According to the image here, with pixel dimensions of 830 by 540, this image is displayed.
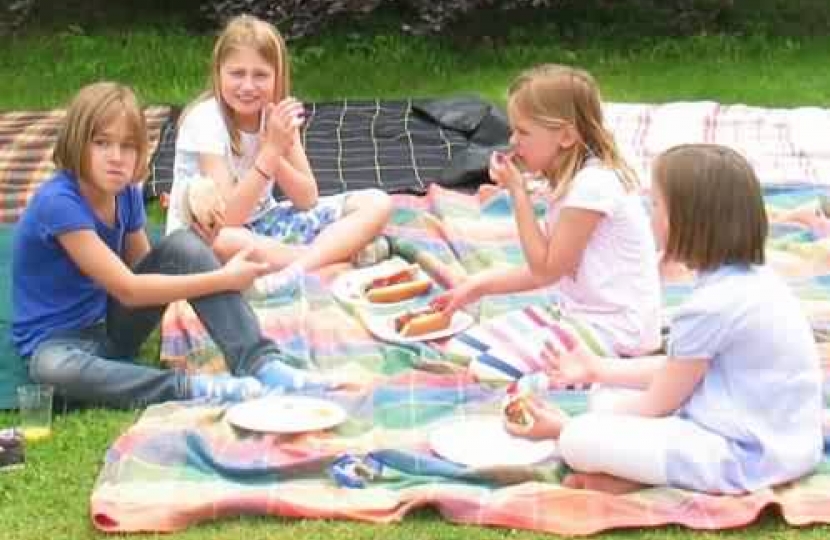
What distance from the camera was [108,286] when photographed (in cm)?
457

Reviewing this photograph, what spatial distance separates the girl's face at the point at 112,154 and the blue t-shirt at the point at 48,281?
0.31 ft

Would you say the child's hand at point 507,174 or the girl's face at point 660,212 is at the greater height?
the girl's face at point 660,212

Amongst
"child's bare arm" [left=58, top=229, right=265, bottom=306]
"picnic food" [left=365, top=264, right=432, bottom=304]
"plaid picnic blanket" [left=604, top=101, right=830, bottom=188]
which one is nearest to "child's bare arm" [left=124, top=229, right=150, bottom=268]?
"child's bare arm" [left=58, top=229, right=265, bottom=306]

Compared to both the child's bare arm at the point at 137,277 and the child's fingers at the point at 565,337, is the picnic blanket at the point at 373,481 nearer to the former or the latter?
the child's fingers at the point at 565,337

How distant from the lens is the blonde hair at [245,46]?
211 inches

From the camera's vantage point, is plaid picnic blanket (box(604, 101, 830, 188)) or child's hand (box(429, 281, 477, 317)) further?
plaid picnic blanket (box(604, 101, 830, 188))

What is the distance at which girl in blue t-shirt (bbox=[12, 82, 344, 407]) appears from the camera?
452 cm

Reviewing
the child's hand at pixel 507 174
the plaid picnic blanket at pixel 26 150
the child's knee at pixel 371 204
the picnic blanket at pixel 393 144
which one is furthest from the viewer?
the picnic blanket at pixel 393 144

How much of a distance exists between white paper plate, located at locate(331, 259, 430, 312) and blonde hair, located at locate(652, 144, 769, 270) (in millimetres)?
1699

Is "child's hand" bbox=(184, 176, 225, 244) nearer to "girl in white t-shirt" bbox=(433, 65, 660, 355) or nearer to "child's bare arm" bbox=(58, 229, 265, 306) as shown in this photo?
"child's bare arm" bbox=(58, 229, 265, 306)

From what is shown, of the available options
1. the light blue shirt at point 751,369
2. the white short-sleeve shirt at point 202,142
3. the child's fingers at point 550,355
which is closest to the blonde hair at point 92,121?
the white short-sleeve shirt at point 202,142

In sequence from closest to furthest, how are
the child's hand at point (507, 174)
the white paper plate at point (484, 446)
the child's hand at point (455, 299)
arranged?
1. the white paper plate at point (484, 446)
2. the child's hand at point (507, 174)
3. the child's hand at point (455, 299)

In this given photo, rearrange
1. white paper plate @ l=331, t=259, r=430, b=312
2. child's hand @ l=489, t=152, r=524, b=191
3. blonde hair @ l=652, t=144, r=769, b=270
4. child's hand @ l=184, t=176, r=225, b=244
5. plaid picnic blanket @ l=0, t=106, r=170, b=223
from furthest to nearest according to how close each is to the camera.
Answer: plaid picnic blanket @ l=0, t=106, r=170, b=223, white paper plate @ l=331, t=259, r=430, b=312, child's hand @ l=184, t=176, r=225, b=244, child's hand @ l=489, t=152, r=524, b=191, blonde hair @ l=652, t=144, r=769, b=270

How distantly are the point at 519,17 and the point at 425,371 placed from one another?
6.63 meters
